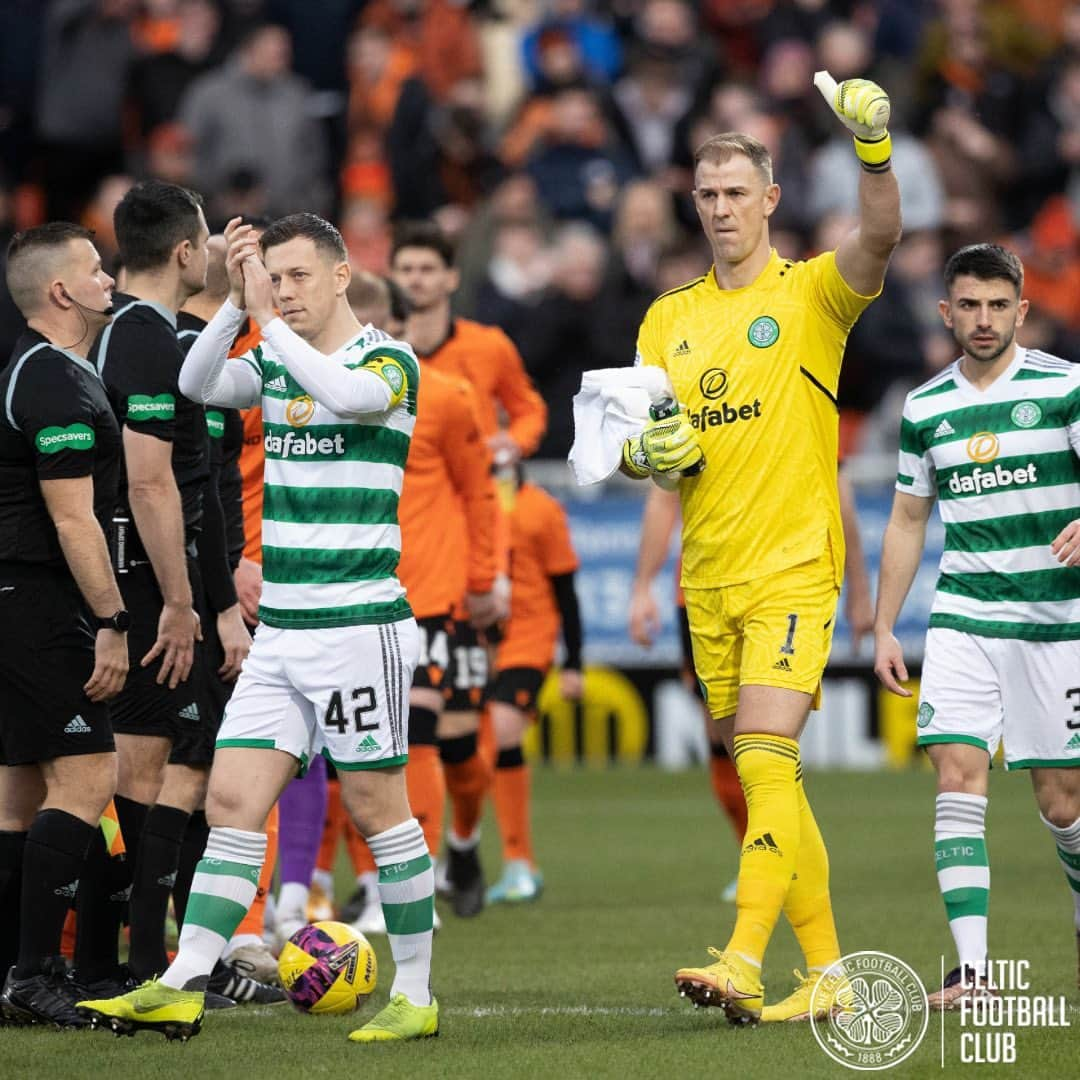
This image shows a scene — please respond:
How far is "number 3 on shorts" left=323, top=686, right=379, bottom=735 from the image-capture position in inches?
265

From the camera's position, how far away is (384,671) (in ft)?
22.3

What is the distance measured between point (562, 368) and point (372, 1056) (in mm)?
11394

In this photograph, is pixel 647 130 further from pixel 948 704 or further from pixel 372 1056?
pixel 372 1056

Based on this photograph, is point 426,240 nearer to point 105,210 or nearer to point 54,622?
point 54,622

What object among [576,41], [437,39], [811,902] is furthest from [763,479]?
[437,39]

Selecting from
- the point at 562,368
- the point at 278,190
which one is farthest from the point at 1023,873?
the point at 278,190

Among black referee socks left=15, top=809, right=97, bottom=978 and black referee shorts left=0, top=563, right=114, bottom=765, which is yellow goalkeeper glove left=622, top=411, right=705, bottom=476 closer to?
black referee shorts left=0, top=563, right=114, bottom=765

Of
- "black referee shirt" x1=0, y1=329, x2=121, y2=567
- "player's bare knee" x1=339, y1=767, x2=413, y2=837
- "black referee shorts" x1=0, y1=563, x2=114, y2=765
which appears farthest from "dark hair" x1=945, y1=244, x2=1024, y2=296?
"black referee shorts" x1=0, y1=563, x2=114, y2=765

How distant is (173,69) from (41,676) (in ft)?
43.6

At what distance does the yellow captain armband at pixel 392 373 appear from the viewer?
22.2 feet

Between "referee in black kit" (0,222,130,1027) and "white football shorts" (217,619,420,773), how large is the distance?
553mm

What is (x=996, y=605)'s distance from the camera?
24.5 ft

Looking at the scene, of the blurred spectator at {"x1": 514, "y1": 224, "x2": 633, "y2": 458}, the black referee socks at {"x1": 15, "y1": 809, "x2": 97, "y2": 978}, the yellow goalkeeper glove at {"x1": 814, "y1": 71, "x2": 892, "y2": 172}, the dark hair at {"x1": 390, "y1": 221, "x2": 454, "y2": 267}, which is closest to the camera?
the yellow goalkeeper glove at {"x1": 814, "y1": 71, "x2": 892, "y2": 172}

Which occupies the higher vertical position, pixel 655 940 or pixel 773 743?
pixel 773 743
